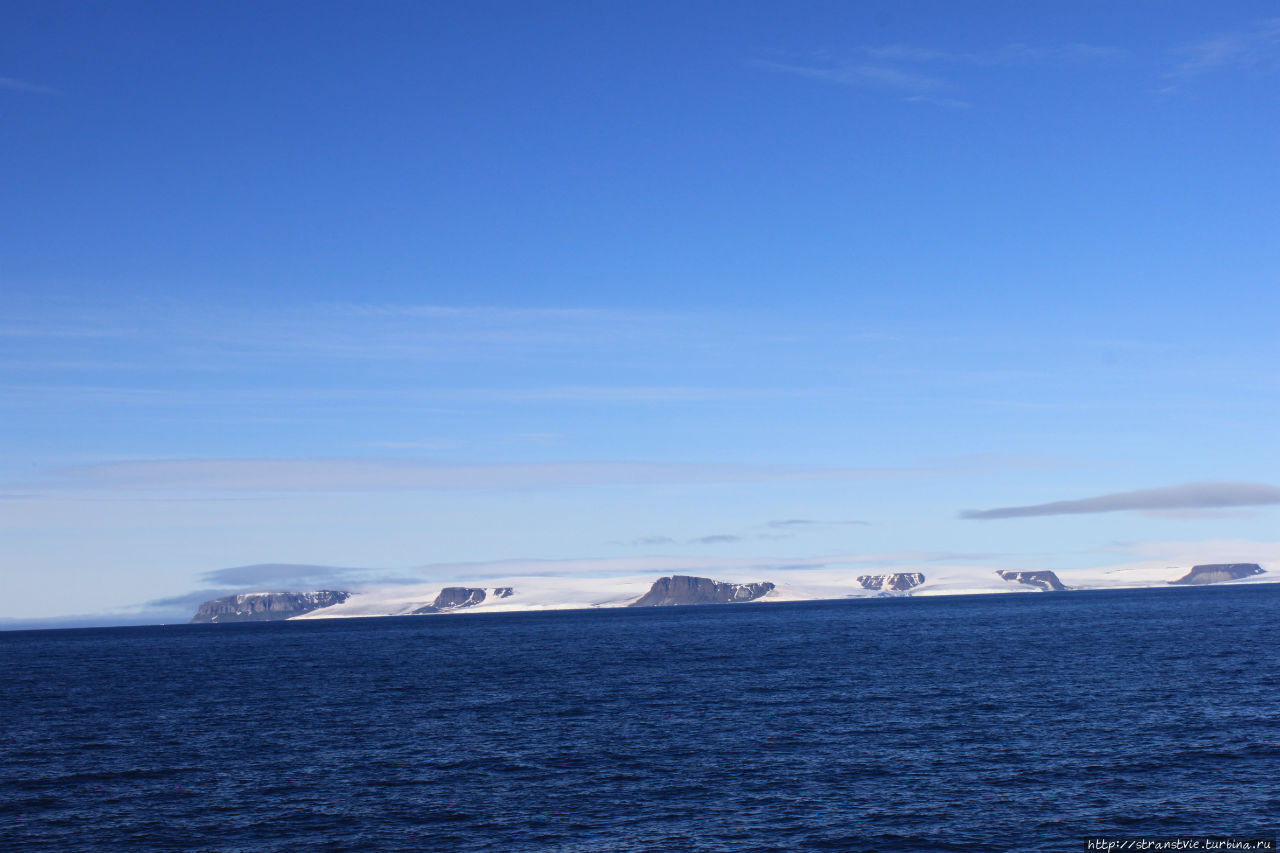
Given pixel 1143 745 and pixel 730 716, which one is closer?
pixel 1143 745

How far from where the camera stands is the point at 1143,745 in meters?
48.2

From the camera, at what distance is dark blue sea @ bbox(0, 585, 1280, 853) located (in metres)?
36.6

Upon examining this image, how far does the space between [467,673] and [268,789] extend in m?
54.9

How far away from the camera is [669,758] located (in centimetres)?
4866

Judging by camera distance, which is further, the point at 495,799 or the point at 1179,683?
the point at 1179,683

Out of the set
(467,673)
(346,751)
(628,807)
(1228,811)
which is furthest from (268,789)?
(467,673)

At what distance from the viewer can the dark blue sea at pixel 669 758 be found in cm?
3656

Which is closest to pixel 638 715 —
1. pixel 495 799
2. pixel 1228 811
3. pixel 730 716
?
pixel 730 716

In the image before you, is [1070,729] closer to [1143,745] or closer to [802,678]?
[1143,745]

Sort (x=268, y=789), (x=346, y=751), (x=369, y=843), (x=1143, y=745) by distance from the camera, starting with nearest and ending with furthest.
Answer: (x=369, y=843) < (x=268, y=789) < (x=1143, y=745) < (x=346, y=751)

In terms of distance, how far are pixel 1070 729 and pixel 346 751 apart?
35.3 metres

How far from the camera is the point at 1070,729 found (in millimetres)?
52969

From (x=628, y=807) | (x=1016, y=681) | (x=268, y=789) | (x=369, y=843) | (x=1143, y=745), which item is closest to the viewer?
(x=369, y=843)

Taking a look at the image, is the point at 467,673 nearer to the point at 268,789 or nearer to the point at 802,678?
Answer: the point at 802,678
